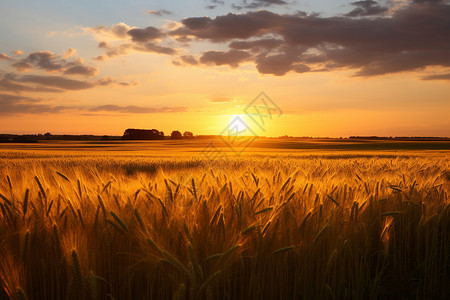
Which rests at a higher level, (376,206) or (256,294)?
(376,206)

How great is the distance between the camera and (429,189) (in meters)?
3.69

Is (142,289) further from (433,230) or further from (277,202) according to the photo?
(433,230)

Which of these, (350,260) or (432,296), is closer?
(350,260)

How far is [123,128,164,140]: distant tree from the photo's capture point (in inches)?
2507

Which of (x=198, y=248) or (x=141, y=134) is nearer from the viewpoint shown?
(x=198, y=248)

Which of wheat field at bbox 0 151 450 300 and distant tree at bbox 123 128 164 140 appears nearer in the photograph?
wheat field at bbox 0 151 450 300

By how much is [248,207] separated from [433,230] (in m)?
1.69

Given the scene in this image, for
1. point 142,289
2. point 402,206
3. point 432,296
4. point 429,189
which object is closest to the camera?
point 142,289

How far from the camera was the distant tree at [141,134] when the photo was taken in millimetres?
63688

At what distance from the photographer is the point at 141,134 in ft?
211

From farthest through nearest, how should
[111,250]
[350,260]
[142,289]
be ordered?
[350,260] < [111,250] < [142,289]

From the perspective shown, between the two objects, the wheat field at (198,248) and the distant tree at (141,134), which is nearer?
the wheat field at (198,248)

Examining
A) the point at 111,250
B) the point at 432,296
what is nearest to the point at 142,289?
the point at 111,250

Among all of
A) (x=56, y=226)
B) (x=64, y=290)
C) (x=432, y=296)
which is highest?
(x=56, y=226)
